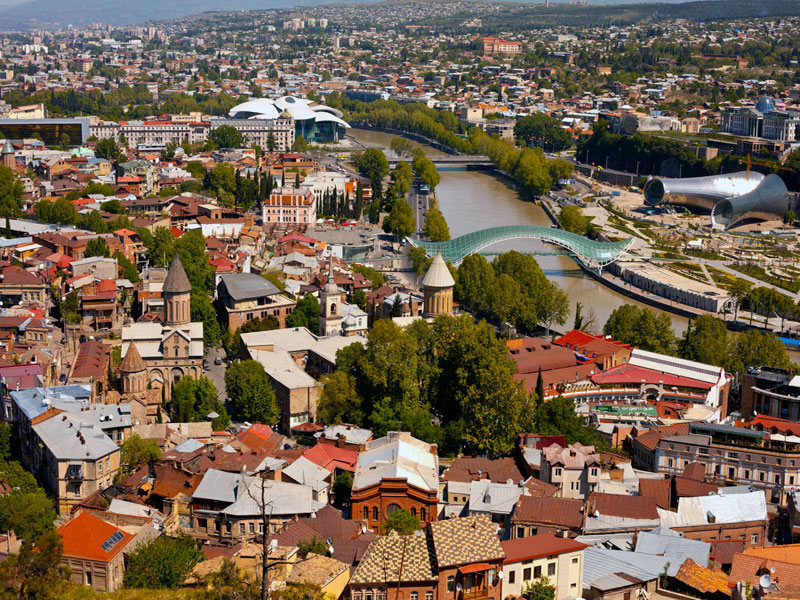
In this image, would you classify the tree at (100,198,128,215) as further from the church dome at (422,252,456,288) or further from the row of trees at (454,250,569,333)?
the church dome at (422,252,456,288)

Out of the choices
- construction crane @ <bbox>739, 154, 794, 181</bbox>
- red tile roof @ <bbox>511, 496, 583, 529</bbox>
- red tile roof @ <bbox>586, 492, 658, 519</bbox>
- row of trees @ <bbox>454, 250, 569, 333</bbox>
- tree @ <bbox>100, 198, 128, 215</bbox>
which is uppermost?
red tile roof @ <bbox>511, 496, 583, 529</bbox>

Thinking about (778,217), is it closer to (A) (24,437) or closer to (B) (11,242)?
(B) (11,242)

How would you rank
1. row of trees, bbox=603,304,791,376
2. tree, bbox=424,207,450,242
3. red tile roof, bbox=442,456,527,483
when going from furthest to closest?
tree, bbox=424,207,450,242, row of trees, bbox=603,304,791,376, red tile roof, bbox=442,456,527,483

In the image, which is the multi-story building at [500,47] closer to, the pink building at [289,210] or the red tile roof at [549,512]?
the pink building at [289,210]

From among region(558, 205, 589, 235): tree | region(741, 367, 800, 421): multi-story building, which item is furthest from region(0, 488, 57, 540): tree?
region(558, 205, 589, 235): tree

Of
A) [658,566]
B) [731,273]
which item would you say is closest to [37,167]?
[731,273]

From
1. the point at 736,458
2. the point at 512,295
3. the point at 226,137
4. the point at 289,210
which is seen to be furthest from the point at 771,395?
the point at 226,137
